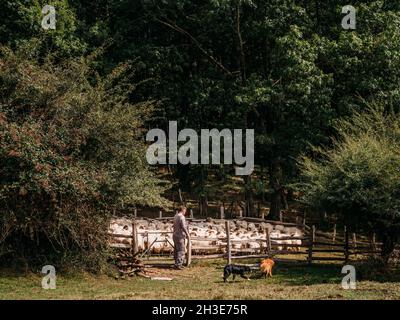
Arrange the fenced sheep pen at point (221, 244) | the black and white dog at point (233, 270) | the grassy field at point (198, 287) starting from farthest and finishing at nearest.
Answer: the fenced sheep pen at point (221, 244)
the black and white dog at point (233, 270)
the grassy field at point (198, 287)

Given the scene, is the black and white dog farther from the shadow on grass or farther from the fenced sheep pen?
the fenced sheep pen

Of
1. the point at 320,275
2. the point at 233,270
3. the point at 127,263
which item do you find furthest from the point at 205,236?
the point at 233,270

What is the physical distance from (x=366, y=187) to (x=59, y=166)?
9.29 meters

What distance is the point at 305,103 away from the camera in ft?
97.8

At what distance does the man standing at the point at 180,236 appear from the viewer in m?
19.8

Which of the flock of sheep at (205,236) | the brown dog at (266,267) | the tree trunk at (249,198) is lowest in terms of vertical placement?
the brown dog at (266,267)

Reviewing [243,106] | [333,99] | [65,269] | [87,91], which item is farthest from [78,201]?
[333,99]

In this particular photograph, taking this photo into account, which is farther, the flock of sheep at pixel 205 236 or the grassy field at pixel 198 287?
the flock of sheep at pixel 205 236

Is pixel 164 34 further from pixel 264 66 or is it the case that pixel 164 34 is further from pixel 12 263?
pixel 12 263

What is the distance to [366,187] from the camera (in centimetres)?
1916

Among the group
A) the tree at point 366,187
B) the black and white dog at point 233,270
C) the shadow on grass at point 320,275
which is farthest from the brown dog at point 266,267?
the tree at point 366,187

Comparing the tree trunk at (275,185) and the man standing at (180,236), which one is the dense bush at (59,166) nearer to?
the man standing at (180,236)

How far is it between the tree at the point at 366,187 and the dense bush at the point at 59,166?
5.58 meters

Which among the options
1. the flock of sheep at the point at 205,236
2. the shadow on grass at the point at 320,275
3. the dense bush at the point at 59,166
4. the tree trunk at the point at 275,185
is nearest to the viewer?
the dense bush at the point at 59,166
